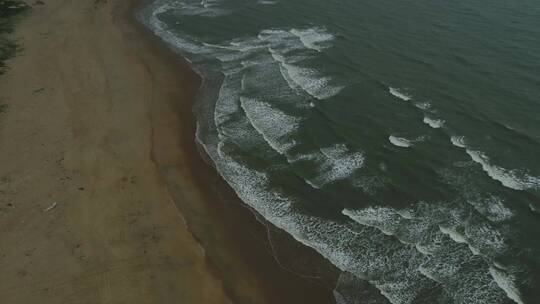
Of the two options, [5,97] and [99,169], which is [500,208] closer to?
[99,169]

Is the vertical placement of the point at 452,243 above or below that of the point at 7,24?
above

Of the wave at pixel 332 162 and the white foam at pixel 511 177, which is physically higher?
the white foam at pixel 511 177

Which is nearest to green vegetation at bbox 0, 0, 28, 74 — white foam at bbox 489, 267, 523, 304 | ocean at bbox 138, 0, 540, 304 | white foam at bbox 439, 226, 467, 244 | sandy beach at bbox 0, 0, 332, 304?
sandy beach at bbox 0, 0, 332, 304

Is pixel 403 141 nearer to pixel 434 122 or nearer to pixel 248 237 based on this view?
pixel 434 122

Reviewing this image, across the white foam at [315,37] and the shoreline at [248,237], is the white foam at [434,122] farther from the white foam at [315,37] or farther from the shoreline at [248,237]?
the shoreline at [248,237]

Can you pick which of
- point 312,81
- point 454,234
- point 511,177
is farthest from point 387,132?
point 454,234

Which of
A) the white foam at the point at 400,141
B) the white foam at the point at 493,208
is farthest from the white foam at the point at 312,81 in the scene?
the white foam at the point at 493,208
